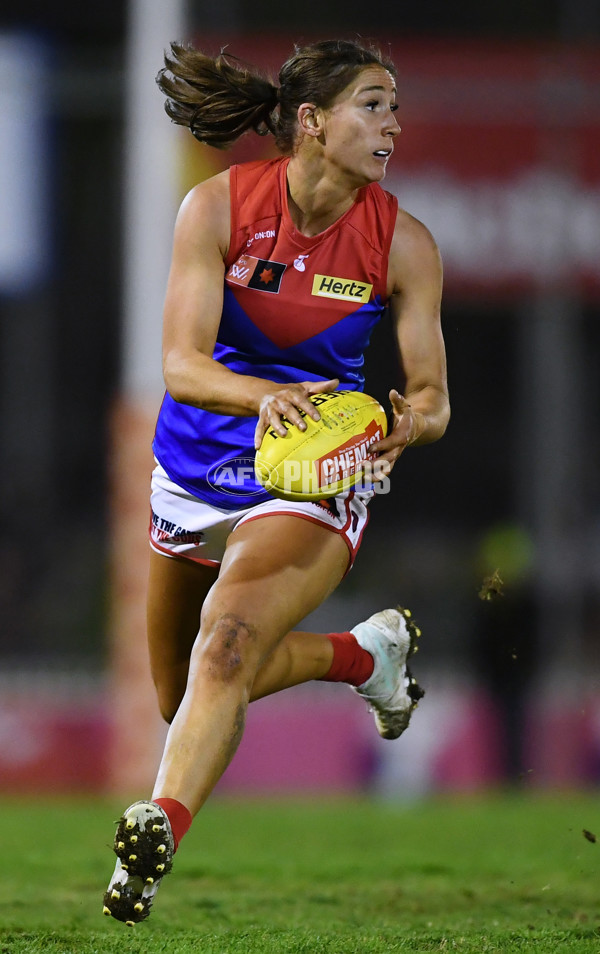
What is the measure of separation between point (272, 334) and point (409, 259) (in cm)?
52

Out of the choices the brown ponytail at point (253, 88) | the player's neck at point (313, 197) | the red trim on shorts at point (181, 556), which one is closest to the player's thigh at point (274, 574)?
the red trim on shorts at point (181, 556)

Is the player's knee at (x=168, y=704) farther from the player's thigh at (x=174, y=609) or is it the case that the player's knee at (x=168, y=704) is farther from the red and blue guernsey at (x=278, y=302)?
the red and blue guernsey at (x=278, y=302)

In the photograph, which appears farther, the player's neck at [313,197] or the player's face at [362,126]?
the player's neck at [313,197]

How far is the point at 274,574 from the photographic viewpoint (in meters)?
4.29

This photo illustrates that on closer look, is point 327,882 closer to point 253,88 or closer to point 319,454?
point 319,454

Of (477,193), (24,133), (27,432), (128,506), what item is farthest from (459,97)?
(27,432)

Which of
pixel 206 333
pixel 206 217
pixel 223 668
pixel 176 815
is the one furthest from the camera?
pixel 206 217

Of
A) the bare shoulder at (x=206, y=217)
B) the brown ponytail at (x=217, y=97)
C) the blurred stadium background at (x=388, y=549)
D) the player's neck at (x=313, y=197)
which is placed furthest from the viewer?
the blurred stadium background at (x=388, y=549)

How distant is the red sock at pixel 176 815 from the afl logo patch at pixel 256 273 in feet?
5.49

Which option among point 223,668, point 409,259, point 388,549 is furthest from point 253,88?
point 388,549

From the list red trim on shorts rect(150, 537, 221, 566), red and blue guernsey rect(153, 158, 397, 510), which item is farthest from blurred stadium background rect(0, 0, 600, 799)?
red and blue guernsey rect(153, 158, 397, 510)

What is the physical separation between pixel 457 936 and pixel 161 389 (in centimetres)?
873

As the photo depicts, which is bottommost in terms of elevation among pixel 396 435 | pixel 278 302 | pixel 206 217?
pixel 396 435

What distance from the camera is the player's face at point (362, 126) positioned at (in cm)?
448
